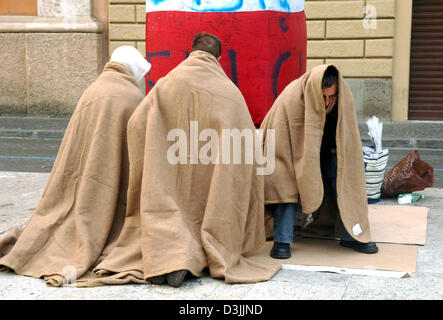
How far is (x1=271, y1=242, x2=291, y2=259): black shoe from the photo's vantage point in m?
4.32

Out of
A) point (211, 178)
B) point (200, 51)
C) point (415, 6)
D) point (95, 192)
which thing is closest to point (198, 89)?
point (200, 51)

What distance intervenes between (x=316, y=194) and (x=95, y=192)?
1391 millimetres

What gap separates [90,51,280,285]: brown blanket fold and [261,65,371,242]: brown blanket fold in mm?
264

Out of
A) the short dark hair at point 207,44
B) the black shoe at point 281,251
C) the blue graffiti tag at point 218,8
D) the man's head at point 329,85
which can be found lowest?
the black shoe at point 281,251

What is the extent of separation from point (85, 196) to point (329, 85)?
1.66 metres

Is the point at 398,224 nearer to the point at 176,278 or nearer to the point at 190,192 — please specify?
the point at 190,192

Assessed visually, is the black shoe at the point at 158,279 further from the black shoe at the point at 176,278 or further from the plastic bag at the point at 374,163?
the plastic bag at the point at 374,163

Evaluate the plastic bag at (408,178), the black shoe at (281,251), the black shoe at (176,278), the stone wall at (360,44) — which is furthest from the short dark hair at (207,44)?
the stone wall at (360,44)

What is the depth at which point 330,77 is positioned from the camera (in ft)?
13.8

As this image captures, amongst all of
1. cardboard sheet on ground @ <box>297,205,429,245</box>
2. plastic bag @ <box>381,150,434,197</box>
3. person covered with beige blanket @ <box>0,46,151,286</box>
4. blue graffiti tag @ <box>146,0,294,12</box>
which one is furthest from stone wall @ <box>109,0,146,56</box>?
person covered with beige blanket @ <box>0,46,151,286</box>

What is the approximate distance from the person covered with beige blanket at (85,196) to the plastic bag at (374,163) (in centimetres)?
240

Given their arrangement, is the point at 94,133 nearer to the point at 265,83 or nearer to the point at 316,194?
the point at 316,194

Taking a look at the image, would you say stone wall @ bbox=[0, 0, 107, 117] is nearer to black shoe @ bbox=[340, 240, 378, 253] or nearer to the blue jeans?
the blue jeans

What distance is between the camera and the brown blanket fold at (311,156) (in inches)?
167
